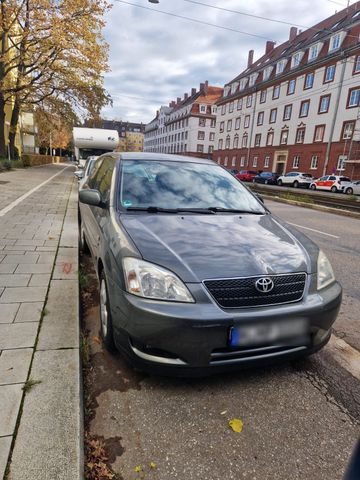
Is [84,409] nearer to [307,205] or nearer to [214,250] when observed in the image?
[214,250]

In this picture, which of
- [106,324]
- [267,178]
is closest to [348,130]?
[267,178]

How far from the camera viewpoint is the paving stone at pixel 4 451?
1545 millimetres

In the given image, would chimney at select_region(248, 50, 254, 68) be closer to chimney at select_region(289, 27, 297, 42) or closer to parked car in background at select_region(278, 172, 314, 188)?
chimney at select_region(289, 27, 297, 42)

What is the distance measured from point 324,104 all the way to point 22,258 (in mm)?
39117

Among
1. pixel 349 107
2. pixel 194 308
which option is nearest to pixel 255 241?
pixel 194 308

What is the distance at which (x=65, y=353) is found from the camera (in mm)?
2465

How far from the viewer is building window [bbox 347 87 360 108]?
31734mm

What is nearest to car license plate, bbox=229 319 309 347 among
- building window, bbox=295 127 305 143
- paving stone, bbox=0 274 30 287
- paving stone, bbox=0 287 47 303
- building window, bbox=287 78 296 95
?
paving stone, bbox=0 287 47 303

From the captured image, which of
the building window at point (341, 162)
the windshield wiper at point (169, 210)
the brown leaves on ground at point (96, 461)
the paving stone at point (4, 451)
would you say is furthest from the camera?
the building window at point (341, 162)

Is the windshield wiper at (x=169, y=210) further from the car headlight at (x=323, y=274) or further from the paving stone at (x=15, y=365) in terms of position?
the paving stone at (x=15, y=365)

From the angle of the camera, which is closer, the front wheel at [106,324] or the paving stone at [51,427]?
the paving stone at [51,427]

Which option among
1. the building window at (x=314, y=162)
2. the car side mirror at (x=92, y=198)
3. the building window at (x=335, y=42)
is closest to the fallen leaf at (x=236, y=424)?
the car side mirror at (x=92, y=198)

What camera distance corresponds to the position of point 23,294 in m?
3.49

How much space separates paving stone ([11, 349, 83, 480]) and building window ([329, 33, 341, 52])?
42.5 meters
